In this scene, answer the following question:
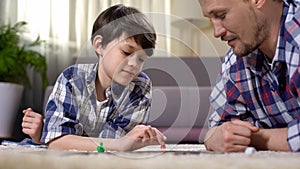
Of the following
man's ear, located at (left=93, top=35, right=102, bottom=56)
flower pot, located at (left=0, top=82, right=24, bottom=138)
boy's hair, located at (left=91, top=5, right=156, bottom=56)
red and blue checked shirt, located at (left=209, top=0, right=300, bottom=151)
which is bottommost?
flower pot, located at (left=0, top=82, right=24, bottom=138)

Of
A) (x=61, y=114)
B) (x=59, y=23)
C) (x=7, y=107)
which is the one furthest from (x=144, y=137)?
(x=59, y=23)

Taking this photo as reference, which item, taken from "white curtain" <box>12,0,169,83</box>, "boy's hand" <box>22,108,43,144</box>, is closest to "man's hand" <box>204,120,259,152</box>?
"boy's hand" <box>22,108,43,144</box>

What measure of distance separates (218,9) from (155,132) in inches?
7.9

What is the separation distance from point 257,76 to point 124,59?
314 millimetres

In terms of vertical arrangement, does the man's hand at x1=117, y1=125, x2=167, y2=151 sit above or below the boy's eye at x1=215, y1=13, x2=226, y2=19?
below

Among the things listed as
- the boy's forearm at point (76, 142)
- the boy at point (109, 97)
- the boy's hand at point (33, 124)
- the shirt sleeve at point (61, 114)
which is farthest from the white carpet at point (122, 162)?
the boy's hand at point (33, 124)

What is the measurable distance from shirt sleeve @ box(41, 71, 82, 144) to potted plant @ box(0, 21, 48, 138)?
1.69m

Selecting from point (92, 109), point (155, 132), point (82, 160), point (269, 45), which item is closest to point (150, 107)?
point (155, 132)

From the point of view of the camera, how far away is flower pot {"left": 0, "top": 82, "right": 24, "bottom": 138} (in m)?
2.57

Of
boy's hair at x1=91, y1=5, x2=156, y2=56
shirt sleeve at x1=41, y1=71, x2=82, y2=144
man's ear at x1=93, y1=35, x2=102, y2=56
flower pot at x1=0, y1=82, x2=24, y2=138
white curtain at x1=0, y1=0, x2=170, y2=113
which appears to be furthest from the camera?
white curtain at x1=0, y1=0, x2=170, y2=113

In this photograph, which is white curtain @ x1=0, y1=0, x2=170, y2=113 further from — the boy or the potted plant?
the boy

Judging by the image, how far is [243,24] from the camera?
753mm

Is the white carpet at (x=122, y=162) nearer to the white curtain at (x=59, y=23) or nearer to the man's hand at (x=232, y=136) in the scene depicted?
the man's hand at (x=232, y=136)

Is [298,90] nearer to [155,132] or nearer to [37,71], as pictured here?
[155,132]
